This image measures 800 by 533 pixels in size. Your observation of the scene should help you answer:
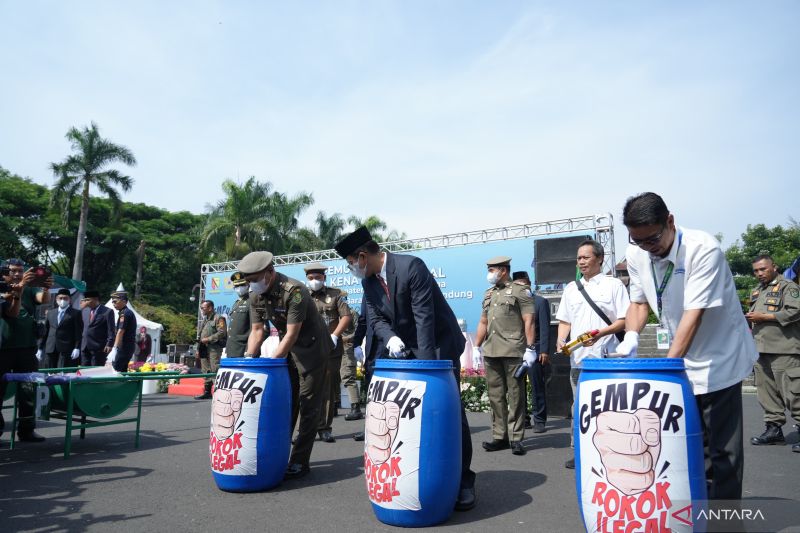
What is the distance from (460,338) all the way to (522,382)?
177 centimetres

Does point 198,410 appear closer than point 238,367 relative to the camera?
No

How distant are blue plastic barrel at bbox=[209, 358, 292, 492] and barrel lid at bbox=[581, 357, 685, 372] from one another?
2.36 m

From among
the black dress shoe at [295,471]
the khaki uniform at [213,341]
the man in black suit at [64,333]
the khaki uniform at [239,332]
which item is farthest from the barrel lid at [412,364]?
the khaki uniform at [213,341]

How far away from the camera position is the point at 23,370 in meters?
6.08

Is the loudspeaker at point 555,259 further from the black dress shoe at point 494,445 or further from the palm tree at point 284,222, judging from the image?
the palm tree at point 284,222

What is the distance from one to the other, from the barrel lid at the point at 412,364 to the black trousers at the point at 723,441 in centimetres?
133

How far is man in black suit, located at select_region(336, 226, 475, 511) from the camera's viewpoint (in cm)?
365

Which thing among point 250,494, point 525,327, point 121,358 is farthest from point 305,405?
point 121,358

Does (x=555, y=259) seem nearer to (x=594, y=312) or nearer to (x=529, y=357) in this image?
(x=529, y=357)

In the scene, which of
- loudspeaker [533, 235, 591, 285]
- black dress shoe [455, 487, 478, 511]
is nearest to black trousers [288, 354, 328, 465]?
black dress shoe [455, 487, 478, 511]

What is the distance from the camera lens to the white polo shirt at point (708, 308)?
263 cm

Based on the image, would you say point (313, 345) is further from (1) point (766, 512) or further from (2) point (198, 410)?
(2) point (198, 410)

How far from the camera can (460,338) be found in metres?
4.09

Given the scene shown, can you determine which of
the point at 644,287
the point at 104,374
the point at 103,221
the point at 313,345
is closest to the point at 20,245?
the point at 103,221
